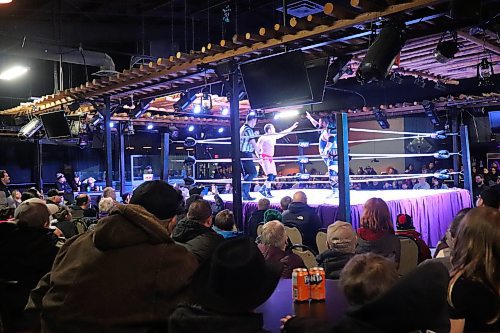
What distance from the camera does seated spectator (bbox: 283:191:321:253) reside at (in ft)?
18.2

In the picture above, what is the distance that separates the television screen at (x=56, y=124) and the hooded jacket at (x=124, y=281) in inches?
274

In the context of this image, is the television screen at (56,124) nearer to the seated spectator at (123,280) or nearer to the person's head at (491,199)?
the person's head at (491,199)

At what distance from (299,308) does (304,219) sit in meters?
3.44

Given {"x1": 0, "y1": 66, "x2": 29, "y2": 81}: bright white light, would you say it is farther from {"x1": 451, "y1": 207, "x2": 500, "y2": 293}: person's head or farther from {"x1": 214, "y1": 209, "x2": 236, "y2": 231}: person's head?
{"x1": 451, "y1": 207, "x2": 500, "y2": 293}: person's head

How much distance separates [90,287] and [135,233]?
10.6 inches

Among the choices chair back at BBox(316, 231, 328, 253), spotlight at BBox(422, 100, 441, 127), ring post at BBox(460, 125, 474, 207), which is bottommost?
chair back at BBox(316, 231, 328, 253)

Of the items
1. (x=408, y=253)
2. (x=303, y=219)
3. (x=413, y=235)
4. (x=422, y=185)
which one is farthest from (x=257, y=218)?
(x=422, y=185)

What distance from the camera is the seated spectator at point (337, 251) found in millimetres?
2879

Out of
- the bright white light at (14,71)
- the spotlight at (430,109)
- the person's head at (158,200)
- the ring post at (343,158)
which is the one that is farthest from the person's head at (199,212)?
the spotlight at (430,109)

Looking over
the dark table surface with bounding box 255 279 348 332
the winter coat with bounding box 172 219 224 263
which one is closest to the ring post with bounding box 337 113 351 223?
the winter coat with bounding box 172 219 224 263

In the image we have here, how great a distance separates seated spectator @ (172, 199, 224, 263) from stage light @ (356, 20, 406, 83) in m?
1.85

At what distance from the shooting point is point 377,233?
360 centimetres

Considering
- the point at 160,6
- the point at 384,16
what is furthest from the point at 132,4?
the point at 384,16

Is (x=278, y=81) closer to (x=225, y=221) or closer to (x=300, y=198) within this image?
(x=300, y=198)
